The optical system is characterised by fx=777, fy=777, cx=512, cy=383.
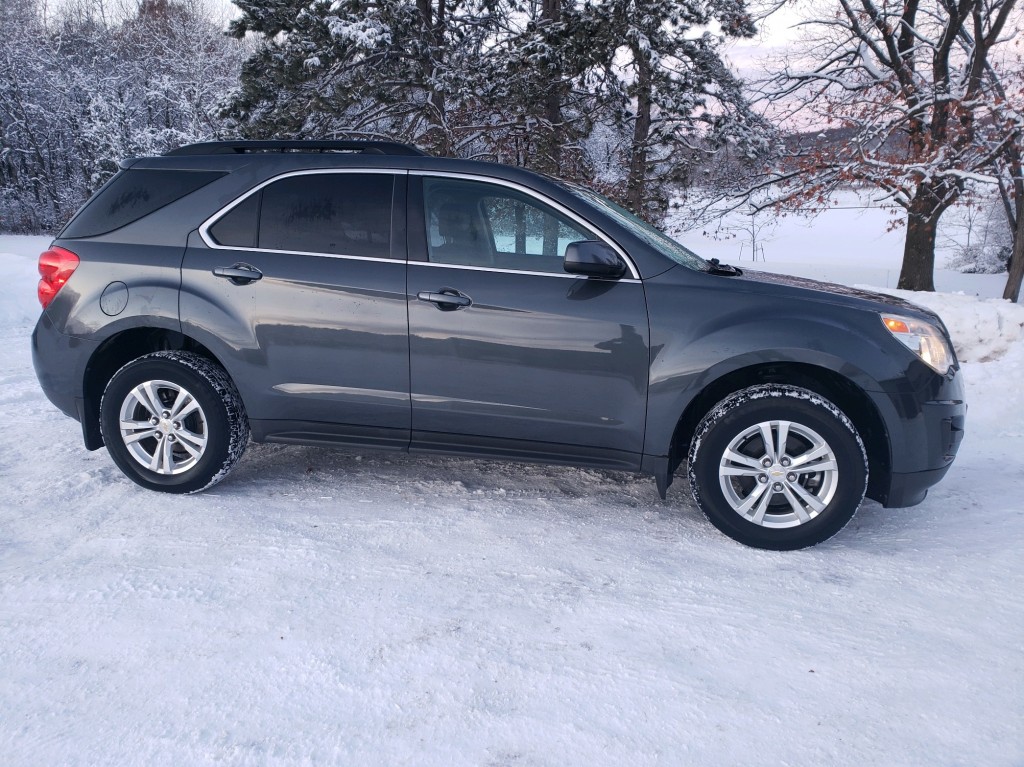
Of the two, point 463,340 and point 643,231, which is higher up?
point 643,231

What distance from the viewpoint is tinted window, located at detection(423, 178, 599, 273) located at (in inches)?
158

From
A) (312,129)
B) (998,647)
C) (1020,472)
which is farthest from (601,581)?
(312,129)

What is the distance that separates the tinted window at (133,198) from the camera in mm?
4344

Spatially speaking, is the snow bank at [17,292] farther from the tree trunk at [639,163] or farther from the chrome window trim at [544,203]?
the tree trunk at [639,163]

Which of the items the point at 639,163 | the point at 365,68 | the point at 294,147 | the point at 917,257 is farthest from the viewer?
the point at 917,257

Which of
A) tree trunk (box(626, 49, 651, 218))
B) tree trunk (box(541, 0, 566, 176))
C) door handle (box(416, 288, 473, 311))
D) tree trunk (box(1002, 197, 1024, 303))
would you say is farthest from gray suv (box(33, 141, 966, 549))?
tree trunk (box(1002, 197, 1024, 303))

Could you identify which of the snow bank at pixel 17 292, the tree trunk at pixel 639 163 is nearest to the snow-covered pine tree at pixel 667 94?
the tree trunk at pixel 639 163

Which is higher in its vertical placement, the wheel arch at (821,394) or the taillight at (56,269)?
the taillight at (56,269)

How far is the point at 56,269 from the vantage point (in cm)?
432

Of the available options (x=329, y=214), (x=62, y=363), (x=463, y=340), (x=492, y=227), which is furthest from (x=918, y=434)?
(x=62, y=363)

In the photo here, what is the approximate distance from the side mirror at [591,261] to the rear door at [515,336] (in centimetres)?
8

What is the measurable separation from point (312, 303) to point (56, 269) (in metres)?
1.53

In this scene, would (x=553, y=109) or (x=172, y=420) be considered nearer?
(x=172, y=420)

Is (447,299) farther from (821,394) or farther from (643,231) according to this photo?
(821,394)
